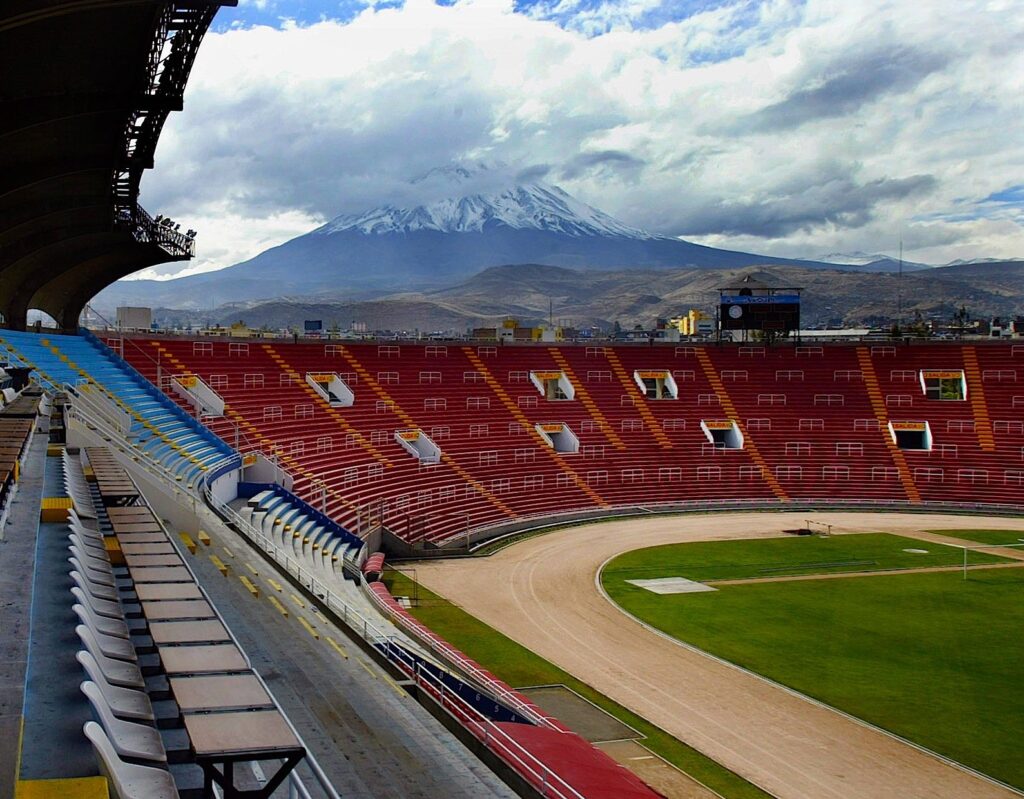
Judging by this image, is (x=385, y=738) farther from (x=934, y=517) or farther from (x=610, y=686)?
(x=934, y=517)

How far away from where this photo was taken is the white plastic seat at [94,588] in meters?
8.50

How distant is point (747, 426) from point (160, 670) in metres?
50.3

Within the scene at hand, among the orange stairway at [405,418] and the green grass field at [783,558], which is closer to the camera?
the green grass field at [783,558]

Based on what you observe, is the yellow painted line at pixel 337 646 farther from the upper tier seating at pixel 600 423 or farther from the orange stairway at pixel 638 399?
the orange stairway at pixel 638 399

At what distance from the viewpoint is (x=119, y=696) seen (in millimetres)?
6766

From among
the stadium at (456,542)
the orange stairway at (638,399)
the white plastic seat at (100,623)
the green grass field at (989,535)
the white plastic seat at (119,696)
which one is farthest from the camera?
the orange stairway at (638,399)

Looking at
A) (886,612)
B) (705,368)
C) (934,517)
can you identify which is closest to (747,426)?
(705,368)

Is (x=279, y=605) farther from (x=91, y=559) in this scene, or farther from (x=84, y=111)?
(x=84, y=111)

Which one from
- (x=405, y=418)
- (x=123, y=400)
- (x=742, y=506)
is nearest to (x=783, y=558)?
(x=742, y=506)

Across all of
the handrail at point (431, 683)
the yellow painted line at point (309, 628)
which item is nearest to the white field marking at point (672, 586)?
the handrail at point (431, 683)

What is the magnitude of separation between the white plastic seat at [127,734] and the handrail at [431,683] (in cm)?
662

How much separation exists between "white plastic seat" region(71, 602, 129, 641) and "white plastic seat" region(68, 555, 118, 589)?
801mm

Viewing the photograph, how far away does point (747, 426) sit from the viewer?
55.7m

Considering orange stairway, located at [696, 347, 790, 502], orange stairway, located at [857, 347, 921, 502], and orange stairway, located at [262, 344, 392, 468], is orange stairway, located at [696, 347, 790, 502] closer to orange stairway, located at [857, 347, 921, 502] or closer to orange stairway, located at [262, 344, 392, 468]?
orange stairway, located at [857, 347, 921, 502]
